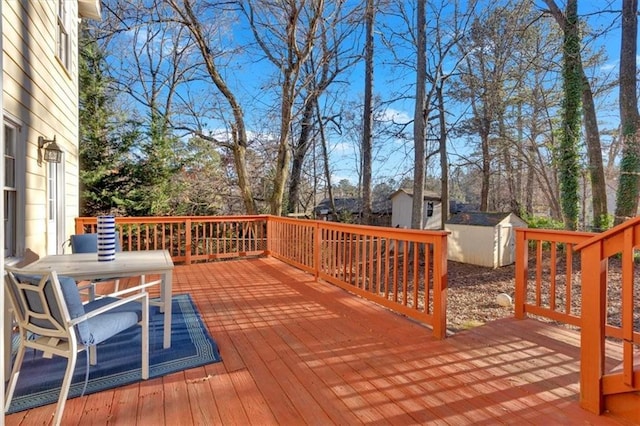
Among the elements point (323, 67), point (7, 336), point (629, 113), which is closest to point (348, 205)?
point (323, 67)

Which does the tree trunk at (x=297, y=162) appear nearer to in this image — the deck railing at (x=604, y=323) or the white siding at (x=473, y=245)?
the white siding at (x=473, y=245)

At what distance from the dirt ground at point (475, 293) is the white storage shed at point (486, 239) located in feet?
0.80

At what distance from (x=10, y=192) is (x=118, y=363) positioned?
208 cm

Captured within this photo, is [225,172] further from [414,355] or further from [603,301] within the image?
[603,301]

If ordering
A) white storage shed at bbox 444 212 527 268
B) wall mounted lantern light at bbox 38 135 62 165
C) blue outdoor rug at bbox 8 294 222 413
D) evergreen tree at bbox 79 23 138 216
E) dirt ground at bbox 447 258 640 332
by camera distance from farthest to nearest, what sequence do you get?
white storage shed at bbox 444 212 527 268 < evergreen tree at bbox 79 23 138 216 < dirt ground at bbox 447 258 640 332 < wall mounted lantern light at bbox 38 135 62 165 < blue outdoor rug at bbox 8 294 222 413

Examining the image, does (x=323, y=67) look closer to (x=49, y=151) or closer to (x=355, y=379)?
(x=49, y=151)

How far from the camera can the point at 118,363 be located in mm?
2512

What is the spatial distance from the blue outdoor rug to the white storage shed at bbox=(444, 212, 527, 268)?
298 inches

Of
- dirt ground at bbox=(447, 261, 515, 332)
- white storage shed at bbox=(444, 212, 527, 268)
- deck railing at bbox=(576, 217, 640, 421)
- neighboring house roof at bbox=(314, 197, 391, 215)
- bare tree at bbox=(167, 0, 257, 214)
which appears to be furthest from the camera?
A: neighboring house roof at bbox=(314, 197, 391, 215)

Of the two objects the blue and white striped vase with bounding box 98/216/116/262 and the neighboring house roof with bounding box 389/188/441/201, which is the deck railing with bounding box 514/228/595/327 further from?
the neighboring house roof with bounding box 389/188/441/201

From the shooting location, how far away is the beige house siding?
10.2ft

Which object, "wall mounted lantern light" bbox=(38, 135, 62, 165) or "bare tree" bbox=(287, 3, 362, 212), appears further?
"bare tree" bbox=(287, 3, 362, 212)

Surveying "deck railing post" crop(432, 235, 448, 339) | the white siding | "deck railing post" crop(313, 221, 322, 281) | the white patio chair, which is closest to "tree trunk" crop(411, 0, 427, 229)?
the white siding

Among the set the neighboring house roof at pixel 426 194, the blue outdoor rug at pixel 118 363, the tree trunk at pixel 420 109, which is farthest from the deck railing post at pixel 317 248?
the neighboring house roof at pixel 426 194
